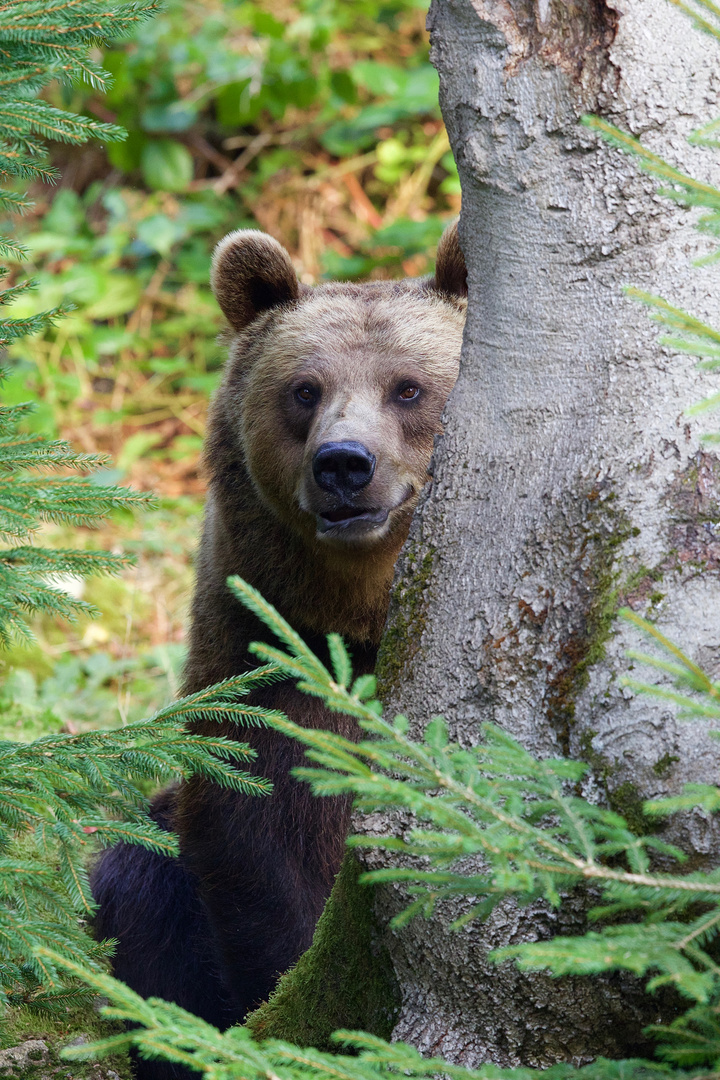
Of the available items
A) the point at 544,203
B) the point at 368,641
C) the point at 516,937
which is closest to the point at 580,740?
the point at 516,937

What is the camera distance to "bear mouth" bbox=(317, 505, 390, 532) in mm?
3561

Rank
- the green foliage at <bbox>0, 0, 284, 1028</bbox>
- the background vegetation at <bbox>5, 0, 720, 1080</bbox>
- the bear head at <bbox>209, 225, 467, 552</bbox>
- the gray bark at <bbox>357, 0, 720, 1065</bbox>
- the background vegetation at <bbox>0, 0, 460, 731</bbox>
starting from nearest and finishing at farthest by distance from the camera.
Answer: the gray bark at <bbox>357, 0, 720, 1065</bbox> → the green foliage at <bbox>0, 0, 284, 1028</bbox> → the bear head at <bbox>209, 225, 467, 552</bbox> → the background vegetation at <bbox>5, 0, 720, 1080</bbox> → the background vegetation at <bbox>0, 0, 460, 731</bbox>

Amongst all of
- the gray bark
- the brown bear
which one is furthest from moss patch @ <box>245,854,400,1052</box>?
the brown bear

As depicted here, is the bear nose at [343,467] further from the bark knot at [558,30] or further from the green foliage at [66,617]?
the bark knot at [558,30]

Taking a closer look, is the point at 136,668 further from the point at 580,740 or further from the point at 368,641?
the point at 580,740

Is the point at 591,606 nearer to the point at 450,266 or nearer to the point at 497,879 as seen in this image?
the point at 497,879

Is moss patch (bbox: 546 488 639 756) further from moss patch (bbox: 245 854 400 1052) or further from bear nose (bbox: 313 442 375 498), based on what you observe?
bear nose (bbox: 313 442 375 498)

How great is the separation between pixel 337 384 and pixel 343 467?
1.90ft

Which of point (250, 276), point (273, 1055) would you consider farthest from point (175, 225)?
point (273, 1055)

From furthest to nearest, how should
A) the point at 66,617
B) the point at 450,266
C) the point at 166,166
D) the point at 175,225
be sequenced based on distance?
the point at 166,166
the point at 175,225
the point at 450,266
the point at 66,617

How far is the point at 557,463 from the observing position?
2.31 m

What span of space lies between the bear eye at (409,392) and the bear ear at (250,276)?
30.4 inches

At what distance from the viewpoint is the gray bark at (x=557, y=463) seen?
82.8 inches

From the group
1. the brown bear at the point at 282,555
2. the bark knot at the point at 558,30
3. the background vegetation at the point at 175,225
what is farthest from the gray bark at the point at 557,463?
the background vegetation at the point at 175,225
